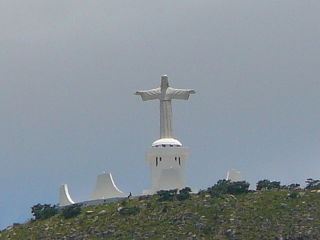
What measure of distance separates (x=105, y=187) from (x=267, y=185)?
45.8 ft

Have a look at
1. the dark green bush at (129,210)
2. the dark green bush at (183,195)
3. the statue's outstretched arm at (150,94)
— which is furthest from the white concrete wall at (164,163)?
the dark green bush at (129,210)

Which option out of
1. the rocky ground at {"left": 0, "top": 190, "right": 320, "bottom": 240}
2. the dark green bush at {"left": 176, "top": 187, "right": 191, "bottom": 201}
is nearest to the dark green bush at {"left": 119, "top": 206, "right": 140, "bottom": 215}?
the rocky ground at {"left": 0, "top": 190, "right": 320, "bottom": 240}

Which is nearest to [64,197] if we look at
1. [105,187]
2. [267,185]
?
[105,187]

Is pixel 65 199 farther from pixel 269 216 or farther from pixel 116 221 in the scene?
pixel 269 216

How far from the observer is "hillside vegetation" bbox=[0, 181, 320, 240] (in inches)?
4875

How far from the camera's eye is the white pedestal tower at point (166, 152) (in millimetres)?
136875

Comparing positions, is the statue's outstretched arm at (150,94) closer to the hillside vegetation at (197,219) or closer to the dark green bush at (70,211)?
the hillside vegetation at (197,219)

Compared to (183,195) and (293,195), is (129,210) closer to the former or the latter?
(183,195)

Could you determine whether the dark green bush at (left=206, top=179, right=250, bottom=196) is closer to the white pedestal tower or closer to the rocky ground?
the rocky ground

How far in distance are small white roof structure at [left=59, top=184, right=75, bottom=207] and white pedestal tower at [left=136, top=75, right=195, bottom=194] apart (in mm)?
6986

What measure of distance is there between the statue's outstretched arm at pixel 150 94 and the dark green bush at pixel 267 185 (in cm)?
1272

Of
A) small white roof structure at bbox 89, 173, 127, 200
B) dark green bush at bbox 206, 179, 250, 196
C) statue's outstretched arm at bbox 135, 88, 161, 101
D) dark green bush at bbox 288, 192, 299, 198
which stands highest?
statue's outstretched arm at bbox 135, 88, 161, 101

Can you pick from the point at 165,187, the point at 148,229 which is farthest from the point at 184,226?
the point at 165,187

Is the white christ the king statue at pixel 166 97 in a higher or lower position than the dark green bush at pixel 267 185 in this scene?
higher
